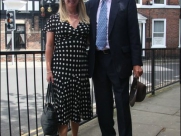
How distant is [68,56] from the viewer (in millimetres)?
3094

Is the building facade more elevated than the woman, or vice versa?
the building facade

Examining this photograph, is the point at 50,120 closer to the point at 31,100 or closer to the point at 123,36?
the point at 123,36

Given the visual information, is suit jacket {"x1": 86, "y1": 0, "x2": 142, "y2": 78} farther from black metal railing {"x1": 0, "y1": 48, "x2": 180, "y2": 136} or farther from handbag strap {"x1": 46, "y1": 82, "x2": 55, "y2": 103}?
black metal railing {"x1": 0, "y1": 48, "x2": 180, "y2": 136}

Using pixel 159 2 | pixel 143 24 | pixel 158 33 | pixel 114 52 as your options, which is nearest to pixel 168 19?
pixel 158 33

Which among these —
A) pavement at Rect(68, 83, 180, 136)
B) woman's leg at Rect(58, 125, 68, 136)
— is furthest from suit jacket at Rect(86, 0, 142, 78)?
pavement at Rect(68, 83, 180, 136)

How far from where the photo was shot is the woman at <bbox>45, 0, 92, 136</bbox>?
309cm

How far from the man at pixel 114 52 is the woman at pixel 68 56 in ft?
0.40

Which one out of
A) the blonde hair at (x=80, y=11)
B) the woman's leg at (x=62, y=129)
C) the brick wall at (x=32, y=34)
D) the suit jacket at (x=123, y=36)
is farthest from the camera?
the brick wall at (x=32, y=34)

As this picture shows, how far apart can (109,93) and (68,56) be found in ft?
2.14

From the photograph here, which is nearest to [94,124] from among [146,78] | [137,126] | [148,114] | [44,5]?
[137,126]

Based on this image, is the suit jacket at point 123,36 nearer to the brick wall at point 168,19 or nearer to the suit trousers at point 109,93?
the suit trousers at point 109,93

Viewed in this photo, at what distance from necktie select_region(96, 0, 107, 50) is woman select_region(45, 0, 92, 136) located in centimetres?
14

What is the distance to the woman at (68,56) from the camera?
3.09 metres

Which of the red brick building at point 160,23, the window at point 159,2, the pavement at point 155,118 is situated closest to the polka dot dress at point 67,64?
the pavement at point 155,118
